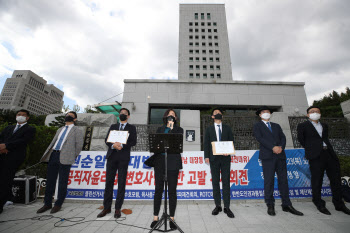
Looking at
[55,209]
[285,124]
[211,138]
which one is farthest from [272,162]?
[55,209]

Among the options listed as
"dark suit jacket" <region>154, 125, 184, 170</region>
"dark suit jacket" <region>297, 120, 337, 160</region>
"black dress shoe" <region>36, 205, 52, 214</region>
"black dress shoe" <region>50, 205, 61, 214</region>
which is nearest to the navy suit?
"dark suit jacket" <region>297, 120, 337, 160</region>

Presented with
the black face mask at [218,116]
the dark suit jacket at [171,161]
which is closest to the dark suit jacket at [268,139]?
the black face mask at [218,116]

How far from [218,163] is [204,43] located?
5337 cm

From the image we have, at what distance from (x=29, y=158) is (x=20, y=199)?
193 cm

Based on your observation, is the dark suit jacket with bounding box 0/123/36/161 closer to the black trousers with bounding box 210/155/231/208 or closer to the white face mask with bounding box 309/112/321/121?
the black trousers with bounding box 210/155/231/208

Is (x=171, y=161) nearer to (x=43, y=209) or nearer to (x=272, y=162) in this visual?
(x=272, y=162)

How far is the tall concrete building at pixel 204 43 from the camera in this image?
152 ft

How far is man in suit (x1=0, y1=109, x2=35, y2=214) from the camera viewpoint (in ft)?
11.8

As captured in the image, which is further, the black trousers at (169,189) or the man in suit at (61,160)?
the man in suit at (61,160)

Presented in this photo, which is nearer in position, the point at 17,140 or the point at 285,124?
the point at 17,140

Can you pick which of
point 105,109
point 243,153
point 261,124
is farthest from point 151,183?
point 105,109

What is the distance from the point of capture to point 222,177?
3477 mm

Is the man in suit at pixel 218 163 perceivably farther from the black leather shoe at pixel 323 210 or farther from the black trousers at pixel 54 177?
the black trousers at pixel 54 177

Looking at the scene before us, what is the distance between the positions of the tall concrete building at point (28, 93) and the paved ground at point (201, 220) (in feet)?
441
